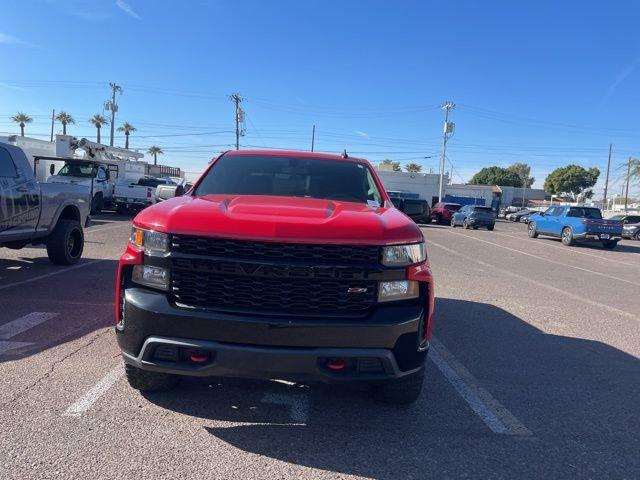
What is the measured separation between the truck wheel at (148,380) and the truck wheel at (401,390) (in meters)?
1.51

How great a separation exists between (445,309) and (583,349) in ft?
6.43

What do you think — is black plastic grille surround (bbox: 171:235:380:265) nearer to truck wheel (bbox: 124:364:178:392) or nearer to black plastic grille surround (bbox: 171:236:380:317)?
black plastic grille surround (bbox: 171:236:380:317)

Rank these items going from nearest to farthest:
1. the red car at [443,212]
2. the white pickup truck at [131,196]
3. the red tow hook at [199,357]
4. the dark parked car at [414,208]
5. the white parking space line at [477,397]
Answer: the red tow hook at [199,357]
the white parking space line at [477,397]
the dark parked car at [414,208]
the white pickup truck at [131,196]
the red car at [443,212]

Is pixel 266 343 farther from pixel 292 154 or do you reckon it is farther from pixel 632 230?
pixel 632 230

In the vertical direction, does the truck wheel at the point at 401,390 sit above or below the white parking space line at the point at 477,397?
above

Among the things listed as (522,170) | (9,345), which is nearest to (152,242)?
(9,345)

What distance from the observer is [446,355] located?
17.2ft

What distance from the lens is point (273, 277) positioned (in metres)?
3.18

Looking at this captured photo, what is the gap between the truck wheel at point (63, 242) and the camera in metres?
9.16

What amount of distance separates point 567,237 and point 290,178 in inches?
792

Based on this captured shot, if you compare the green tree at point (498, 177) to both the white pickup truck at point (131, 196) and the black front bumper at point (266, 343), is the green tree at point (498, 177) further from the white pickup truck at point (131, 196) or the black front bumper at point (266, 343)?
the black front bumper at point (266, 343)

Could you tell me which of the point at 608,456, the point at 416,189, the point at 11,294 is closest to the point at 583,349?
the point at 608,456

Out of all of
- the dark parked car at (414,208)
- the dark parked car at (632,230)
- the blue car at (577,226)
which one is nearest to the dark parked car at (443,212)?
the blue car at (577,226)

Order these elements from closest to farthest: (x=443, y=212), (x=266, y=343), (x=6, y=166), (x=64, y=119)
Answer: (x=266, y=343) < (x=6, y=166) < (x=443, y=212) < (x=64, y=119)
